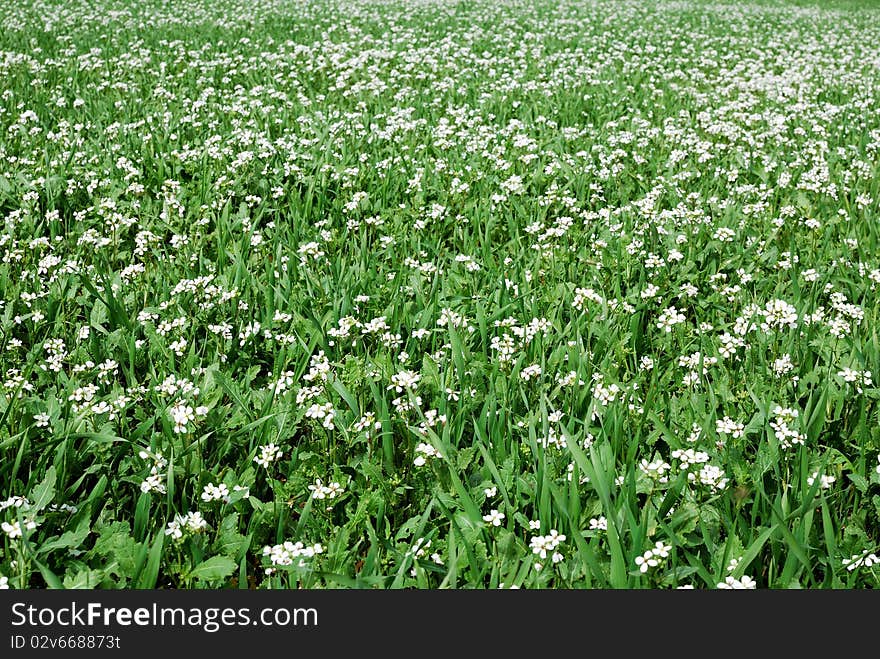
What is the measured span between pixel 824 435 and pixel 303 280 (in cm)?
278

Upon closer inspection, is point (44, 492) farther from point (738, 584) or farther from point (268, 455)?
point (738, 584)

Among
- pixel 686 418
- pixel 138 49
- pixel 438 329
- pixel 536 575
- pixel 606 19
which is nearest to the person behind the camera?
pixel 536 575

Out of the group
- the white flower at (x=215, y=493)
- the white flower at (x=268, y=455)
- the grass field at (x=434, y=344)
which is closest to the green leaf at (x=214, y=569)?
the grass field at (x=434, y=344)

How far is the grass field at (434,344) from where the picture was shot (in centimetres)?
246

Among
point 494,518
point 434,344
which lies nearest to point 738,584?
point 494,518

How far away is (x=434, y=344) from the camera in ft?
12.1

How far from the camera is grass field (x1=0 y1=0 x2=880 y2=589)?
8.08 feet

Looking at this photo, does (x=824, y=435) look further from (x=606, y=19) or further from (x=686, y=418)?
(x=606, y=19)

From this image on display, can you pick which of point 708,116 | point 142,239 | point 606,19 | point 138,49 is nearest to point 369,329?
point 142,239

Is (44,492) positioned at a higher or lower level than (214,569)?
higher

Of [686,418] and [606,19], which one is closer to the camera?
[686,418]

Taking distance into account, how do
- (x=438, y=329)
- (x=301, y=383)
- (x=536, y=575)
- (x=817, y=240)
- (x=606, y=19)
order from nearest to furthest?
(x=536, y=575)
(x=301, y=383)
(x=438, y=329)
(x=817, y=240)
(x=606, y=19)

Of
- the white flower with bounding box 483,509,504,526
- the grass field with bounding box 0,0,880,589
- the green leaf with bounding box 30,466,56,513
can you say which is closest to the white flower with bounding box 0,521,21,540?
the grass field with bounding box 0,0,880,589

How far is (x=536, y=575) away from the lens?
231 cm
